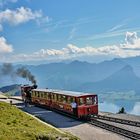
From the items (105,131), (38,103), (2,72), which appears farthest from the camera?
(2,72)

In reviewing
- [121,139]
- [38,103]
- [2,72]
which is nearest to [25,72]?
[2,72]

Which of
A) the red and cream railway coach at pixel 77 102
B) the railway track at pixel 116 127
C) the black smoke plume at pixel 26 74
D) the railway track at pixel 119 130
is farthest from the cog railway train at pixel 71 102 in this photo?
the black smoke plume at pixel 26 74

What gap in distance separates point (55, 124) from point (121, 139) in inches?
481

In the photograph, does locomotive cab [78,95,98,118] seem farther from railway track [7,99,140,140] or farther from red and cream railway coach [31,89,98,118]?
railway track [7,99,140,140]

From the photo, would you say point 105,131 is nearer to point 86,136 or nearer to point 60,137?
point 86,136

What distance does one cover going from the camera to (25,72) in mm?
94625

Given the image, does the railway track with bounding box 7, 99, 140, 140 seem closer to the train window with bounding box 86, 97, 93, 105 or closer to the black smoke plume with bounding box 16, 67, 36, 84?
the train window with bounding box 86, 97, 93, 105

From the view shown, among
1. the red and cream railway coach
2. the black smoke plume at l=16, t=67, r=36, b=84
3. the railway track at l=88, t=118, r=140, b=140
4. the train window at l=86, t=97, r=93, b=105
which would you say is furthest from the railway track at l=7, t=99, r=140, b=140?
the black smoke plume at l=16, t=67, r=36, b=84

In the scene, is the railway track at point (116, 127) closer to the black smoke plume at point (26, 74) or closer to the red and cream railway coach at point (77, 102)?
the red and cream railway coach at point (77, 102)

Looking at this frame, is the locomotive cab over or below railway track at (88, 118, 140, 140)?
over

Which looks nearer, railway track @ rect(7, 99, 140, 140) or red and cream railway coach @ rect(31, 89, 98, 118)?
railway track @ rect(7, 99, 140, 140)

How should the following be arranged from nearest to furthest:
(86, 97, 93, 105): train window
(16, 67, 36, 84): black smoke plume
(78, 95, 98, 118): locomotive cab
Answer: (78, 95, 98, 118): locomotive cab → (86, 97, 93, 105): train window → (16, 67, 36, 84): black smoke plume

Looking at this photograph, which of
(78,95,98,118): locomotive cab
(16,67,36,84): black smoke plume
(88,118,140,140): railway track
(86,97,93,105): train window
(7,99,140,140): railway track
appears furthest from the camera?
(16,67,36,84): black smoke plume

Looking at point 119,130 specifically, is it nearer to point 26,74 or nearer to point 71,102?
point 71,102
